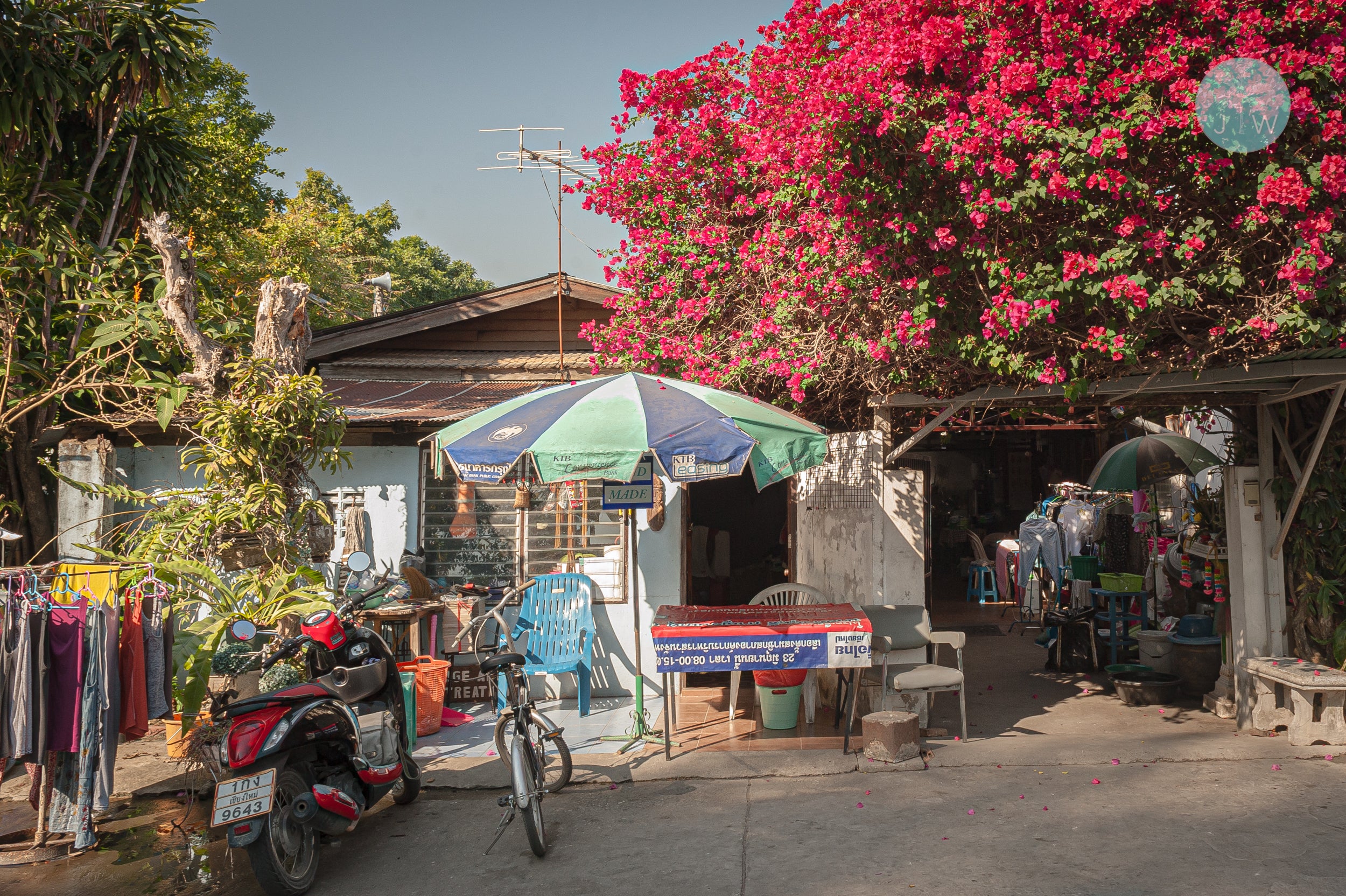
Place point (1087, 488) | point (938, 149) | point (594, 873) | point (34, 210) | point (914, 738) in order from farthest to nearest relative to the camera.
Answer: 1. point (1087, 488)
2. point (34, 210)
3. point (914, 738)
4. point (938, 149)
5. point (594, 873)

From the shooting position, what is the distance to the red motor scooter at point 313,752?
170 inches

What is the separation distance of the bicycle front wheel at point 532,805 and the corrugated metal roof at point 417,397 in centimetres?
360

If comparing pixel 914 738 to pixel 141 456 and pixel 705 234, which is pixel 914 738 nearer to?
pixel 705 234

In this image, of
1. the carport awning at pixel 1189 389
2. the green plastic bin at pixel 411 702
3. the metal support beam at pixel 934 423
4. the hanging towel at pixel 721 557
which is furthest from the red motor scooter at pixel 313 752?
the hanging towel at pixel 721 557

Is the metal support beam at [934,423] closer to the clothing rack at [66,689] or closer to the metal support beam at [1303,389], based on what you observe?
the metal support beam at [1303,389]

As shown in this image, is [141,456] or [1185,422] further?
[1185,422]

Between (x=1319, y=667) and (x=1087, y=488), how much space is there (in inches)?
273

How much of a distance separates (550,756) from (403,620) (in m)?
2.20

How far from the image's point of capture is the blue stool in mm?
15367

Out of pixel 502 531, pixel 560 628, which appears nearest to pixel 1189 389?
pixel 560 628

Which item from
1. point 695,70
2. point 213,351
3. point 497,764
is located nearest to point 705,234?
point 695,70

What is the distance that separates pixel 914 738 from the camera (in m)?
6.39

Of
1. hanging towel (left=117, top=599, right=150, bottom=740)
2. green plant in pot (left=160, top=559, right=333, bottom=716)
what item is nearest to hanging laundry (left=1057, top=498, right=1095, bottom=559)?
green plant in pot (left=160, top=559, right=333, bottom=716)

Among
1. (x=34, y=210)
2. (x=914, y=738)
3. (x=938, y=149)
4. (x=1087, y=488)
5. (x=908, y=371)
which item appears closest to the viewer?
(x=938, y=149)
